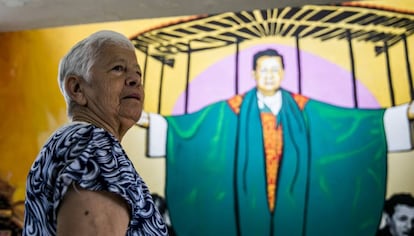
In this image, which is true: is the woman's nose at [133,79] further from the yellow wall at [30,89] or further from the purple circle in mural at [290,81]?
the yellow wall at [30,89]

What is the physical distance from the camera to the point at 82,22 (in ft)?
8.57

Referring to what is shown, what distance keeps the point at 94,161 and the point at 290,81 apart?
179 cm

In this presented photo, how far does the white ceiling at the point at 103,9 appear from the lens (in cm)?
239

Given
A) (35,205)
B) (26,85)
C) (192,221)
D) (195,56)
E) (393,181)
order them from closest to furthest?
(35,205), (393,181), (192,221), (195,56), (26,85)

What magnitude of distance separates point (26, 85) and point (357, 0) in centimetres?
171

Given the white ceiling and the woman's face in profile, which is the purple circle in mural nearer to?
the white ceiling

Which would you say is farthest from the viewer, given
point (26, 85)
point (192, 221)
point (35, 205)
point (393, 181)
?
point (26, 85)

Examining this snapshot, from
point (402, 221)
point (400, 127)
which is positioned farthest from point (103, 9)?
point (402, 221)

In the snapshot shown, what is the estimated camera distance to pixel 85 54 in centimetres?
76

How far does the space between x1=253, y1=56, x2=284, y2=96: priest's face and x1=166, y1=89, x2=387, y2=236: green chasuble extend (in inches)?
2.3

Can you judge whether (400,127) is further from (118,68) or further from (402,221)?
(118,68)

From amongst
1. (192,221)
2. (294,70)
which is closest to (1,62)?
(192,221)

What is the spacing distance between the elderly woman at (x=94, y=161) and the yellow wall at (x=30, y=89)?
176 centimetres

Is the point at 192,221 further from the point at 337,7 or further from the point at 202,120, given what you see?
the point at 337,7
